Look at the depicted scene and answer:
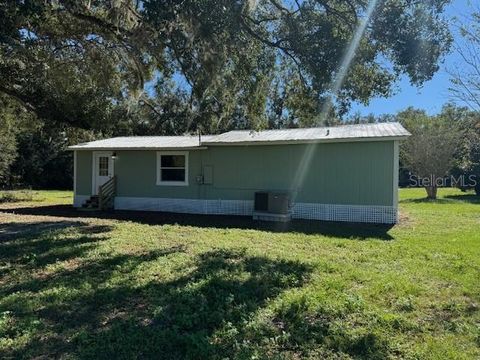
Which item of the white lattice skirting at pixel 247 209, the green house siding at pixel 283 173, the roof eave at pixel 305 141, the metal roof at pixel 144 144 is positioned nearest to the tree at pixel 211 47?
the roof eave at pixel 305 141

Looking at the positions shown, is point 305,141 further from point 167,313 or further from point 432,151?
point 432,151

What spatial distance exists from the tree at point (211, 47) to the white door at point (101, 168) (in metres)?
3.54

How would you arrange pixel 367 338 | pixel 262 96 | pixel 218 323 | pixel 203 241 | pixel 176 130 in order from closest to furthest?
pixel 367 338, pixel 218 323, pixel 203 241, pixel 262 96, pixel 176 130

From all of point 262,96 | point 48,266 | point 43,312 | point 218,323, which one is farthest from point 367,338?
point 262,96

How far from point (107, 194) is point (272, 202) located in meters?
6.75

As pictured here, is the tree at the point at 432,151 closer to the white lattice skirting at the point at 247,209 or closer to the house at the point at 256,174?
the house at the point at 256,174

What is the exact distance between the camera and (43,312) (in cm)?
488

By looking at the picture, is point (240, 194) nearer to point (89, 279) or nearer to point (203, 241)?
point (203, 241)

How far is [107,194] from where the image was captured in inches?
647

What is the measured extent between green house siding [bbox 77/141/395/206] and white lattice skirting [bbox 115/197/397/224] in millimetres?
159

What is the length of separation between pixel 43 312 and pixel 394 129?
11042 mm

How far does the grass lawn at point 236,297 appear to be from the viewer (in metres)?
4.15

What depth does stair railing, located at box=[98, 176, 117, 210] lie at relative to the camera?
53.1ft

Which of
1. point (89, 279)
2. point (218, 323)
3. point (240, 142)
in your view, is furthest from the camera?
point (240, 142)
